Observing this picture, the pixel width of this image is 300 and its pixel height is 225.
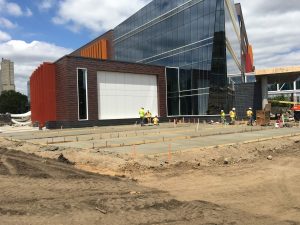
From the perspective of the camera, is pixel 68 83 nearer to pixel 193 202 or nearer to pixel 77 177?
pixel 77 177

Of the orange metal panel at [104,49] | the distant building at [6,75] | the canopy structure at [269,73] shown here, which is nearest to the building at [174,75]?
the canopy structure at [269,73]

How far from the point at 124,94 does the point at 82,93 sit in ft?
16.9

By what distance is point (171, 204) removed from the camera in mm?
8258

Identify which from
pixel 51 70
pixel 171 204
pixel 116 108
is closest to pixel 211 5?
pixel 116 108

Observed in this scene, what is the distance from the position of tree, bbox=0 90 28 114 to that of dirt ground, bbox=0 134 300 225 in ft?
324

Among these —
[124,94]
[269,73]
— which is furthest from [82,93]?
[269,73]

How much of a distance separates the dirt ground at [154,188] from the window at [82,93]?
67.3 feet

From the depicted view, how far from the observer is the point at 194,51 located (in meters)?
42.6

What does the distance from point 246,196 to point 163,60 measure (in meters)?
42.1

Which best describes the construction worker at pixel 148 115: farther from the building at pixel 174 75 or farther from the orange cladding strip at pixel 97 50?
the orange cladding strip at pixel 97 50

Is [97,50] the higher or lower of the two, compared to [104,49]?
higher

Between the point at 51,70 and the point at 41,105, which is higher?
the point at 51,70

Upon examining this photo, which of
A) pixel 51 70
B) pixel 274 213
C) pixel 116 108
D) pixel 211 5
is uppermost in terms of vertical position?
pixel 211 5

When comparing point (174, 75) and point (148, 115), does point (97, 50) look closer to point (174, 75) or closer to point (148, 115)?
point (174, 75)
